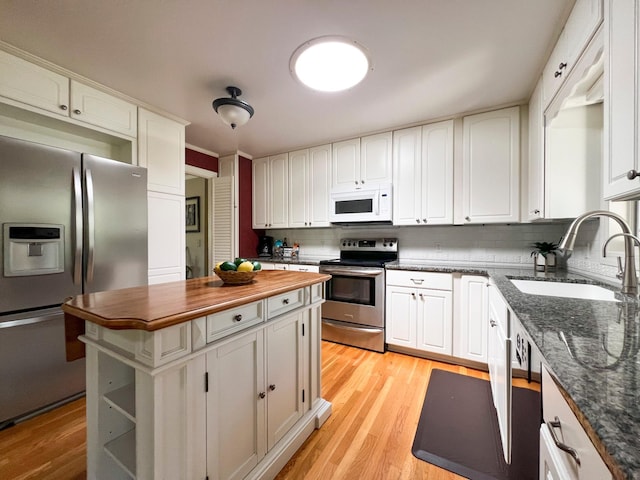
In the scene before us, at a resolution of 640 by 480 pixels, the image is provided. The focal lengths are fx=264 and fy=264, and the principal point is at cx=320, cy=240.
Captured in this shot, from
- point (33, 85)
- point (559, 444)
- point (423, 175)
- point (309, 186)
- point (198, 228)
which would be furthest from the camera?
point (198, 228)

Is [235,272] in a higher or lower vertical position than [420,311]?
higher

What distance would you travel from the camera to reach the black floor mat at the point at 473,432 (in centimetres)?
102

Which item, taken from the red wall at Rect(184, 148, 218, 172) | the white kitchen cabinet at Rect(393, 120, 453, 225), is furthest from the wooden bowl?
the red wall at Rect(184, 148, 218, 172)

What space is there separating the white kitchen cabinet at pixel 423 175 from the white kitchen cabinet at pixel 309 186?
90 centimetres

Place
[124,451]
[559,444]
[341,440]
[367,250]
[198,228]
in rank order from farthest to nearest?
[198,228]
[367,250]
[341,440]
[124,451]
[559,444]

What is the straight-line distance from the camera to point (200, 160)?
3.65m

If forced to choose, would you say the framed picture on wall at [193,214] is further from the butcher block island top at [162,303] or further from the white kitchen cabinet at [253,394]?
the white kitchen cabinet at [253,394]

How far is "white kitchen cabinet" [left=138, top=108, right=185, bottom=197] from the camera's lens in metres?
2.45

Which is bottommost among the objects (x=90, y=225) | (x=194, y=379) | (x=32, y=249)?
(x=194, y=379)

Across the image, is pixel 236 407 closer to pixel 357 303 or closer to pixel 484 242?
pixel 357 303

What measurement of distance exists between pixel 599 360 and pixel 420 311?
2114mm

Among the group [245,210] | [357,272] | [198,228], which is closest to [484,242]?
[357,272]

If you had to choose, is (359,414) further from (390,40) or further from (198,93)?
(198,93)

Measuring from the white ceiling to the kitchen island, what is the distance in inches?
59.3
